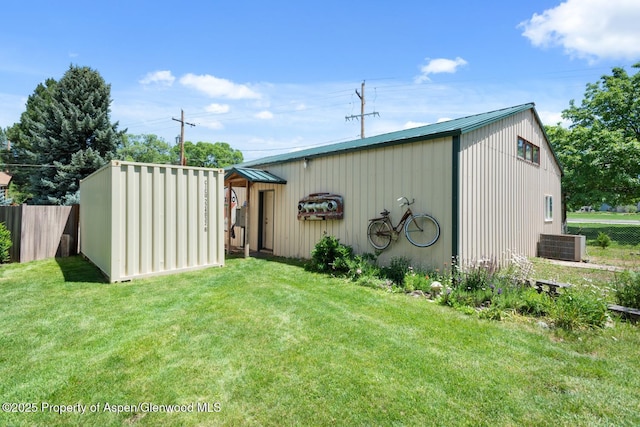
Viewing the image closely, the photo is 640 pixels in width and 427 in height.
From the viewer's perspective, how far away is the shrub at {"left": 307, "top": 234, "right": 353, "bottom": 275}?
6516 millimetres

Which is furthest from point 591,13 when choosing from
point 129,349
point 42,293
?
point 42,293

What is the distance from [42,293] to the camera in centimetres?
477

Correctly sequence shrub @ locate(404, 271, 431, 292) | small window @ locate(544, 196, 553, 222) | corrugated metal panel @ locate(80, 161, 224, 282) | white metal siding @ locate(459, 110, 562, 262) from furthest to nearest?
small window @ locate(544, 196, 553, 222) < white metal siding @ locate(459, 110, 562, 262) < corrugated metal panel @ locate(80, 161, 224, 282) < shrub @ locate(404, 271, 431, 292)

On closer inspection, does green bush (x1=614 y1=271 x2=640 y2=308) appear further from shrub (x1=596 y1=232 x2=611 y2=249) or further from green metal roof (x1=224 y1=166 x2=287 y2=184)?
shrub (x1=596 y1=232 x2=611 y2=249)

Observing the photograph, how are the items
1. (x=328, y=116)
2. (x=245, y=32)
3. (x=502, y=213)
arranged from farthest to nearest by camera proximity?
(x=328, y=116) < (x=245, y=32) < (x=502, y=213)

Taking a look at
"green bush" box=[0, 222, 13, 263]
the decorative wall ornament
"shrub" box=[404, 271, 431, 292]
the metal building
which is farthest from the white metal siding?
"green bush" box=[0, 222, 13, 263]

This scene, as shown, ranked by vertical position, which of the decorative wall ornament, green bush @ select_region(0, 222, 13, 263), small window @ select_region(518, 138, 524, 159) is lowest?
green bush @ select_region(0, 222, 13, 263)

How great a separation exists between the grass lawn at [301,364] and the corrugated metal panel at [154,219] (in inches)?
45.6

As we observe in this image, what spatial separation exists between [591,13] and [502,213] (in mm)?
4687

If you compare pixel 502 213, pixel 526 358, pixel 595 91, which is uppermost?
pixel 595 91

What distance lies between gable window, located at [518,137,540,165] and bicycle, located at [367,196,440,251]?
450 cm

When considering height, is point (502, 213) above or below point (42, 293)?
above

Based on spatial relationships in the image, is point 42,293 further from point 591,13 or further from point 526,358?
point 591,13

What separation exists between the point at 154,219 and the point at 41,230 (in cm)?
479
